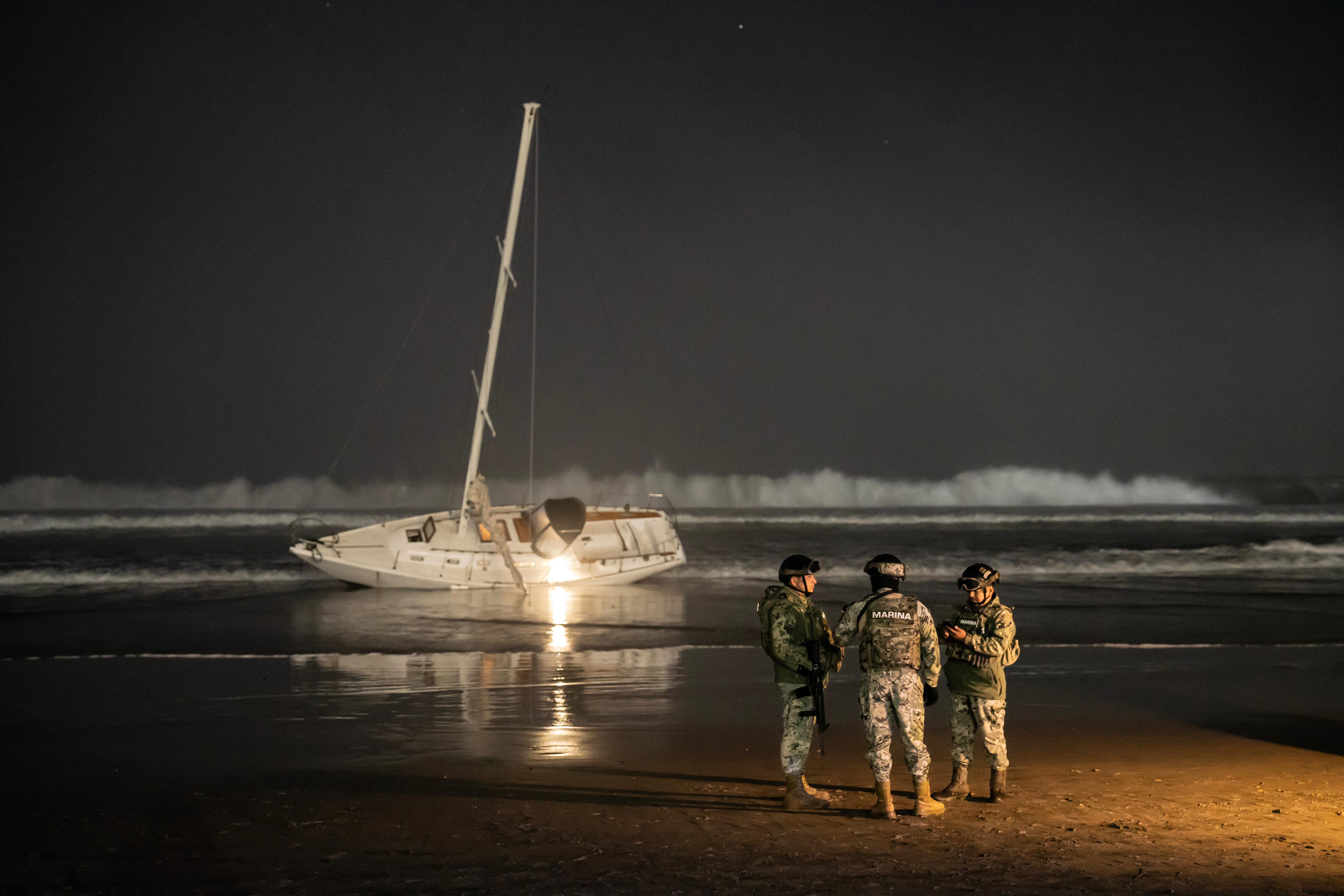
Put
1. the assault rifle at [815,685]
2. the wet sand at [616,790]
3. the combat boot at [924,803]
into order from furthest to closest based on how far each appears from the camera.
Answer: the assault rifle at [815,685], the combat boot at [924,803], the wet sand at [616,790]

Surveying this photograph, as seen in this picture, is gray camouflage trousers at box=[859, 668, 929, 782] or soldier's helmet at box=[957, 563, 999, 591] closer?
gray camouflage trousers at box=[859, 668, 929, 782]

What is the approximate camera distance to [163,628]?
19234 mm

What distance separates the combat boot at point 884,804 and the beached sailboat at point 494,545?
723 inches

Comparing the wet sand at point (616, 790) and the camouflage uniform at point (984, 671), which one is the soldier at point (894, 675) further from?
the camouflage uniform at point (984, 671)

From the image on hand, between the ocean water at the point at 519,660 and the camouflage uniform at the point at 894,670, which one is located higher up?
the camouflage uniform at the point at 894,670

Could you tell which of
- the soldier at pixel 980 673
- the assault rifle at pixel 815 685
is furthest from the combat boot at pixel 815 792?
the soldier at pixel 980 673

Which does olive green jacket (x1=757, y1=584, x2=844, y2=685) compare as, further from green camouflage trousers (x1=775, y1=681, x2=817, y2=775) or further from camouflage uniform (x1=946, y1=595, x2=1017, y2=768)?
camouflage uniform (x1=946, y1=595, x2=1017, y2=768)

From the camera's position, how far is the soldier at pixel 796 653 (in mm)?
7375

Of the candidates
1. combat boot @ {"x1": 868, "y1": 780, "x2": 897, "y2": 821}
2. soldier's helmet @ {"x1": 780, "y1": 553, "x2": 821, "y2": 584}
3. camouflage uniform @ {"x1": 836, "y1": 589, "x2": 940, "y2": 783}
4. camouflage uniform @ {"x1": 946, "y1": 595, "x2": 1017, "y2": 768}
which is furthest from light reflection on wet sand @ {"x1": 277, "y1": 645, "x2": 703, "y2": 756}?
camouflage uniform @ {"x1": 946, "y1": 595, "x2": 1017, "y2": 768}

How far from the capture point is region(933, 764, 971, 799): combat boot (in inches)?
301

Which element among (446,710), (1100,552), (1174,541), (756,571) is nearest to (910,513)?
(1174,541)

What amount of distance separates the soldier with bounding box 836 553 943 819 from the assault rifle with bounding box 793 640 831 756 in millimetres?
230

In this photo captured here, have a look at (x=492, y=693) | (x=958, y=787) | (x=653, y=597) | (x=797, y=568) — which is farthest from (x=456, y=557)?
(x=958, y=787)

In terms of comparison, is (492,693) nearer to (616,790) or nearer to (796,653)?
(616,790)
